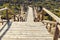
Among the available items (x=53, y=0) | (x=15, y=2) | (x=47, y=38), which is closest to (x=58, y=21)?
(x=47, y=38)

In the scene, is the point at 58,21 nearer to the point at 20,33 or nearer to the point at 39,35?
the point at 39,35

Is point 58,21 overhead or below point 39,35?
overhead

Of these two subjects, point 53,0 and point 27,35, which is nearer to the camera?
point 27,35

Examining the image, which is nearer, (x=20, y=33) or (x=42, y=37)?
(x=42, y=37)

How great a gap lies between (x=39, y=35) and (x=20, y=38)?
0.56 metres

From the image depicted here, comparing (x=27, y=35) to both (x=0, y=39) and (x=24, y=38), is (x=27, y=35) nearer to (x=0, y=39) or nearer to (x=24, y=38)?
(x=24, y=38)

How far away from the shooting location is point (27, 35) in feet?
13.2

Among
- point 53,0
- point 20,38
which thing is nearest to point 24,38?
point 20,38

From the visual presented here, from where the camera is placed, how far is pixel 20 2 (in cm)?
3162

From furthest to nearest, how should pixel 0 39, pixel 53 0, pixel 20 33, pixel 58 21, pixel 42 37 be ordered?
1. pixel 53 0
2. pixel 20 33
3. pixel 42 37
4. pixel 0 39
5. pixel 58 21

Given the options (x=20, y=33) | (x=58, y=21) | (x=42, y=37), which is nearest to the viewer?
(x=58, y=21)

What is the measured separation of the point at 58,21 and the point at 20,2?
29466 millimetres

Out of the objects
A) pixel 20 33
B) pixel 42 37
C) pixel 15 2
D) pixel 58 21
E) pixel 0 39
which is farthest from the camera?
pixel 15 2

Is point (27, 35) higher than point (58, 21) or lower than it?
lower
